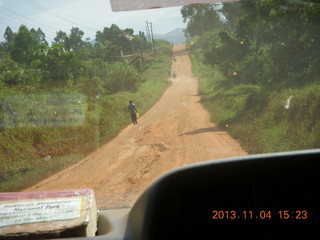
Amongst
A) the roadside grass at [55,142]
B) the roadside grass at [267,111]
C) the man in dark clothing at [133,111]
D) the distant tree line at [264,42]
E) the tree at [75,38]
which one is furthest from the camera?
the roadside grass at [267,111]

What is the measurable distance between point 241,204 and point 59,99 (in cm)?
378

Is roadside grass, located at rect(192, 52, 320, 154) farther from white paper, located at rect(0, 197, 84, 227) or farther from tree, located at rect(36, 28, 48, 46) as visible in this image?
white paper, located at rect(0, 197, 84, 227)

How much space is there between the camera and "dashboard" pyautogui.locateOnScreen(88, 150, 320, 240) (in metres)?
1.50

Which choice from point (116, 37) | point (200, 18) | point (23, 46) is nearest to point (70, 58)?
point (23, 46)

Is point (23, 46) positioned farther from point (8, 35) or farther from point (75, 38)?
point (75, 38)

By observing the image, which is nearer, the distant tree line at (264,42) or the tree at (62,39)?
the tree at (62,39)

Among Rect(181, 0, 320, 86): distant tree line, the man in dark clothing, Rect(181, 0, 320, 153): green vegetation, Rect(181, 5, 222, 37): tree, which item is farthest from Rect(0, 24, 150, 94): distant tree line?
Rect(181, 0, 320, 153): green vegetation

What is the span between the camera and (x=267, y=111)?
6.38 metres

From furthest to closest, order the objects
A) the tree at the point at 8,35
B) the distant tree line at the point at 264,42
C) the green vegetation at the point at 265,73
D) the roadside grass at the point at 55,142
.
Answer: the green vegetation at the point at 265,73
the distant tree line at the point at 264,42
the roadside grass at the point at 55,142
the tree at the point at 8,35

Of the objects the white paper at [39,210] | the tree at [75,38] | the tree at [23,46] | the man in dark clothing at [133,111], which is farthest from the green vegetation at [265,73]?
the white paper at [39,210]

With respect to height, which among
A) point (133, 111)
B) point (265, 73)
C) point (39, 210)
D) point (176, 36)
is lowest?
point (39, 210)

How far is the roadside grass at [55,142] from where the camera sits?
490cm

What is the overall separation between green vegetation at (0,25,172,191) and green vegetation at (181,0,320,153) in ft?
4.17
